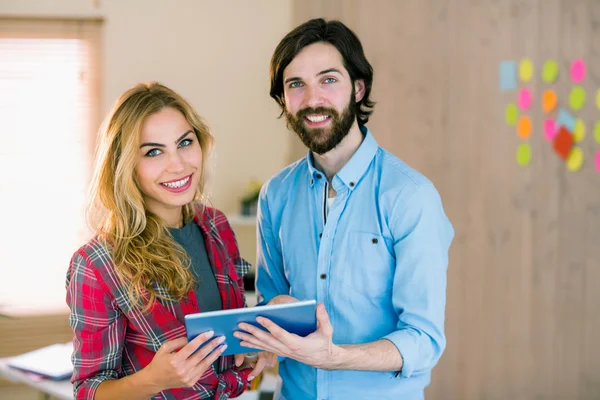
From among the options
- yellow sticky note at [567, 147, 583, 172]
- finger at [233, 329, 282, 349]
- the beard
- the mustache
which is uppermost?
the mustache

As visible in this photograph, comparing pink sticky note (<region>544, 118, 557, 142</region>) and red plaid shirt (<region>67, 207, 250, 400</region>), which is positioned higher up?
pink sticky note (<region>544, 118, 557, 142</region>)

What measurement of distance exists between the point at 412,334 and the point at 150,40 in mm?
3585


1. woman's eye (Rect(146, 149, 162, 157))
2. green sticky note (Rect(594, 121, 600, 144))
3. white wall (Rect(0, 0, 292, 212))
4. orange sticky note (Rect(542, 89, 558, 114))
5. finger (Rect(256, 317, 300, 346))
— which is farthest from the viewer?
white wall (Rect(0, 0, 292, 212))

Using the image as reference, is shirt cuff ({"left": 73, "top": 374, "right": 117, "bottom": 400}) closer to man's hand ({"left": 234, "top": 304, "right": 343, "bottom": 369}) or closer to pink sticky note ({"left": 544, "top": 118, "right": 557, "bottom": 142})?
man's hand ({"left": 234, "top": 304, "right": 343, "bottom": 369})

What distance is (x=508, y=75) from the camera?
3.39 metres

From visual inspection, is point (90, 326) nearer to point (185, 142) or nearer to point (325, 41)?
point (185, 142)

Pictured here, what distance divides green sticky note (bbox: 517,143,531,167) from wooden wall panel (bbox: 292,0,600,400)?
31 millimetres

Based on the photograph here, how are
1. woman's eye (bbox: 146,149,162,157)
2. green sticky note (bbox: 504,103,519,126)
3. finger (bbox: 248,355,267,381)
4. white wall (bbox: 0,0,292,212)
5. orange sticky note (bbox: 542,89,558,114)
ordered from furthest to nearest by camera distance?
white wall (bbox: 0,0,292,212)
green sticky note (bbox: 504,103,519,126)
orange sticky note (bbox: 542,89,558,114)
finger (bbox: 248,355,267,381)
woman's eye (bbox: 146,149,162,157)

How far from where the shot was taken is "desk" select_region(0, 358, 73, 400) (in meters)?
2.43

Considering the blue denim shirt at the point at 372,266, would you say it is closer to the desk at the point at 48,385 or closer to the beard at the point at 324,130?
the beard at the point at 324,130

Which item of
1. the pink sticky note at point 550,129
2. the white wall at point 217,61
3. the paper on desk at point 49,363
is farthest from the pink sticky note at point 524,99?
the paper on desk at point 49,363

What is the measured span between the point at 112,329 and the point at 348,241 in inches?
26.5

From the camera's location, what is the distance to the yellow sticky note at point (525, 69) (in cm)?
332

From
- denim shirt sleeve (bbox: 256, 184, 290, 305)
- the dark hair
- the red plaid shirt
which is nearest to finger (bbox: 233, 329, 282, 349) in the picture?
the red plaid shirt
